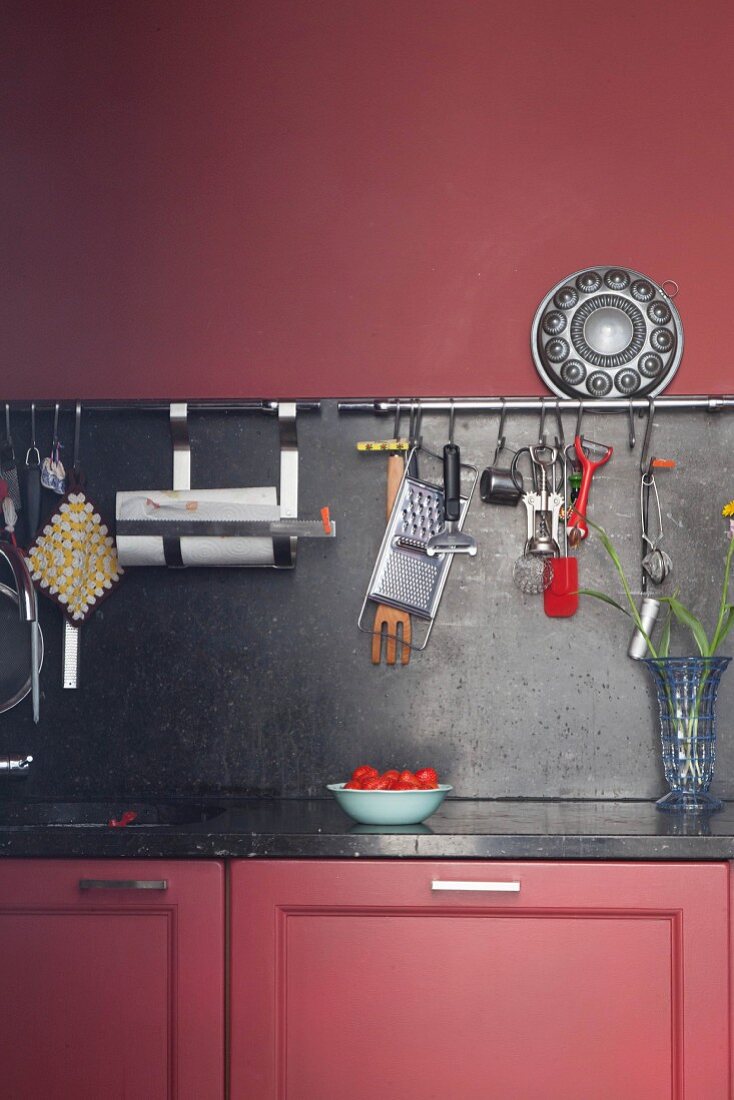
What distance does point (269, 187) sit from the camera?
8.42 ft

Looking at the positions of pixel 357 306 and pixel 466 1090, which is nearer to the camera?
pixel 466 1090

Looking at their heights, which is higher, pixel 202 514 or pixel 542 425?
pixel 542 425

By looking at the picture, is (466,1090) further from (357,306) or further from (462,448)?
(357,306)

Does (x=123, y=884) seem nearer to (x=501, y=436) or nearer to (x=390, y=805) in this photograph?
→ (x=390, y=805)

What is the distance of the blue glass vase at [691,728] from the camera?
2.21 m

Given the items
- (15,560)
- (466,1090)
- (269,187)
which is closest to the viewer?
(466,1090)

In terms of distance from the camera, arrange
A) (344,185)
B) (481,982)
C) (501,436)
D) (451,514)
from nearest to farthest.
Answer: (481,982) < (451,514) < (501,436) < (344,185)

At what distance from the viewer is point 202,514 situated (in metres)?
2.36

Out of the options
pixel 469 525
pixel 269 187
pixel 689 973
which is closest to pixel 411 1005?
pixel 689 973

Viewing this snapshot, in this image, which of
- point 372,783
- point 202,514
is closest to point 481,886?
point 372,783

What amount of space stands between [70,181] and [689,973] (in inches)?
81.4

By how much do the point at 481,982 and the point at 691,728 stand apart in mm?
694

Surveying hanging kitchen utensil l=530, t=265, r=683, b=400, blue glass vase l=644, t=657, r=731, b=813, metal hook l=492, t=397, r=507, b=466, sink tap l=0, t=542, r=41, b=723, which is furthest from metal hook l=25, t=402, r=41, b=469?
blue glass vase l=644, t=657, r=731, b=813

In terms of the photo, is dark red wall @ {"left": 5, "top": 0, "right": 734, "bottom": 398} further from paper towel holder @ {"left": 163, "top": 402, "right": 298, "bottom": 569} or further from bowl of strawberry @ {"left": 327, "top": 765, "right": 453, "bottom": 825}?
bowl of strawberry @ {"left": 327, "top": 765, "right": 453, "bottom": 825}
